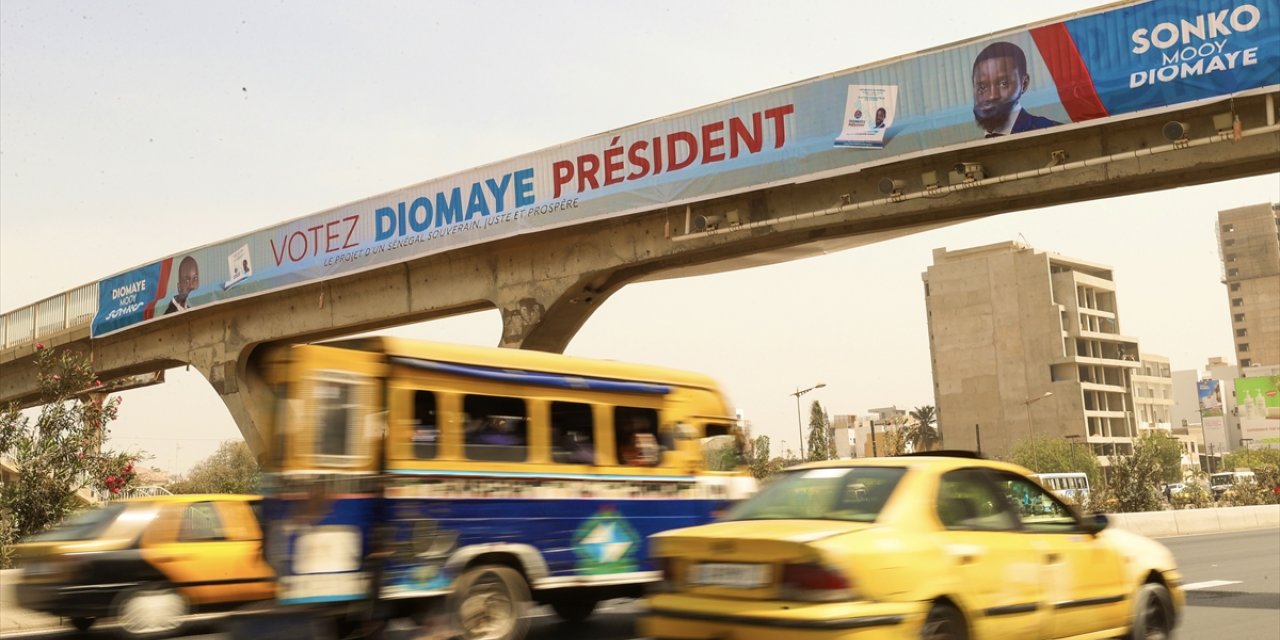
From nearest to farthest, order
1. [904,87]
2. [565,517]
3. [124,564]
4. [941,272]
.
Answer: [565,517], [124,564], [904,87], [941,272]

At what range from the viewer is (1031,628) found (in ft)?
23.4

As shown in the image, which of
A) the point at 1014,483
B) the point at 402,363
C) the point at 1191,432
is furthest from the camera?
the point at 1191,432

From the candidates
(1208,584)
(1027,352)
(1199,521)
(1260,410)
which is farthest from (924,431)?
(1208,584)

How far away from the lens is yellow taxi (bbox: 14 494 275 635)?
1130 cm

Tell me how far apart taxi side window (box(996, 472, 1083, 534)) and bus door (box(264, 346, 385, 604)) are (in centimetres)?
504

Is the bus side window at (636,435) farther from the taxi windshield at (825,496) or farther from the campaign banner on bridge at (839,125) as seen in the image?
the campaign banner on bridge at (839,125)

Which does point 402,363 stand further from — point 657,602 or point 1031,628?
point 1031,628

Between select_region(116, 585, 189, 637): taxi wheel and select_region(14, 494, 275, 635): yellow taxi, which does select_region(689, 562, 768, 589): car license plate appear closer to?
select_region(14, 494, 275, 635): yellow taxi

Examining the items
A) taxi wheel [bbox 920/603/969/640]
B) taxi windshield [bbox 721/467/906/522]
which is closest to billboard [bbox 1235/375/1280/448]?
taxi windshield [bbox 721/467/906/522]

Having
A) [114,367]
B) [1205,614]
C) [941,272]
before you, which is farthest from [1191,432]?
[1205,614]

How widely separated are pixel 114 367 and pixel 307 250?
43.7ft

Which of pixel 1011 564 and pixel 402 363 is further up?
pixel 402 363

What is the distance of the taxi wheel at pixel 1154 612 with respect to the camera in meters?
8.14

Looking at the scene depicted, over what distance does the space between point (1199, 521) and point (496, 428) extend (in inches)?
1098
